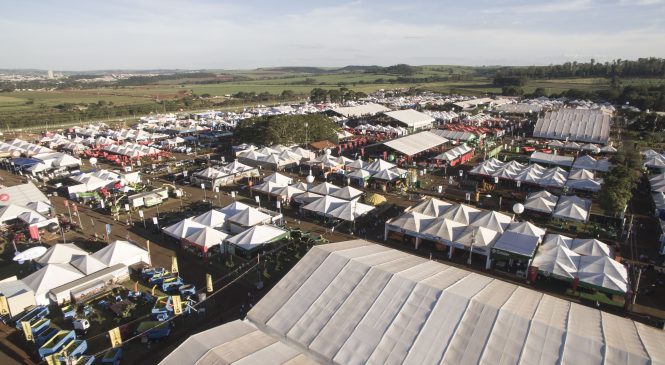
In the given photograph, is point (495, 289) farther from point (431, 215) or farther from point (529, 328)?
point (431, 215)

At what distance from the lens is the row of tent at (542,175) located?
3231cm

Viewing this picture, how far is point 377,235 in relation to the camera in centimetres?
2569

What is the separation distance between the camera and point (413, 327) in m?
12.4

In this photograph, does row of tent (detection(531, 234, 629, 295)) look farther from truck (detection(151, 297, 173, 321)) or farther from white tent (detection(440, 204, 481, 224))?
truck (detection(151, 297, 173, 321))

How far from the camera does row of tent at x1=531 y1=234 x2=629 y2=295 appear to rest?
17969mm

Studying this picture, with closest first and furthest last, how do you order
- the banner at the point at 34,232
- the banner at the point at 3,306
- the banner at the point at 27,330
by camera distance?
the banner at the point at 27,330 < the banner at the point at 3,306 < the banner at the point at 34,232

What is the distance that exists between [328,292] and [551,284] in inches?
512

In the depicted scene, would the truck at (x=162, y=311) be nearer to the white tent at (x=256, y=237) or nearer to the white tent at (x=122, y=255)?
the white tent at (x=122, y=255)

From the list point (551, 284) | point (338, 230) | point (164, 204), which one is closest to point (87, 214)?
point (164, 204)

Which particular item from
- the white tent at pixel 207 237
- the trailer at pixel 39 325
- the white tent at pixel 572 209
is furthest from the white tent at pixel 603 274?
the trailer at pixel 39 325

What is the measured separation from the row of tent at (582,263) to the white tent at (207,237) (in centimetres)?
1804

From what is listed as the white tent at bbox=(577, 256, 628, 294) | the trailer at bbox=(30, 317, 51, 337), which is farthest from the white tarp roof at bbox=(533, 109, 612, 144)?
the trailer at bbox=(30, 317, 51, 337)

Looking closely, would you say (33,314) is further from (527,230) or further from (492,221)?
(527,230)

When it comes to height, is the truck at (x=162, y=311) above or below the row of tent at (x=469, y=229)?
below
